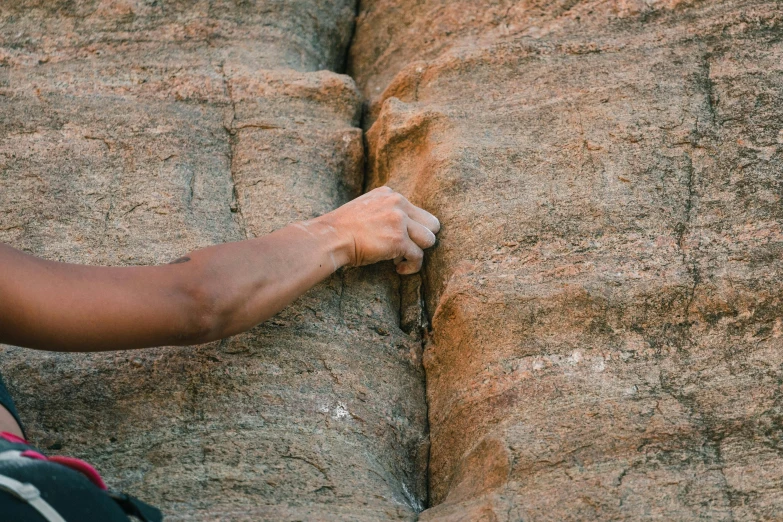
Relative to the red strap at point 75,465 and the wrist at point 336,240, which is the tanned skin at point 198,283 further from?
the red strap at point 75,465

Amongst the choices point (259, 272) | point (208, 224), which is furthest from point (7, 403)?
point (208, 224)

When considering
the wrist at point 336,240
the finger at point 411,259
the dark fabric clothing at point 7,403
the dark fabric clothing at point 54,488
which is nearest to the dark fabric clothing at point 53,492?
the dark fabric clothing at point 54,488

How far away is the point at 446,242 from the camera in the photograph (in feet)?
8.38

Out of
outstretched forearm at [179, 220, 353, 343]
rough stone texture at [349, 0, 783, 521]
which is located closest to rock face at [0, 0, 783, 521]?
rough stone texture at [349, 0, 783, 521]

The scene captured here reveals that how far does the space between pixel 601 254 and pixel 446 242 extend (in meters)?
0.42

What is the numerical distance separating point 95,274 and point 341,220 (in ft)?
2.41

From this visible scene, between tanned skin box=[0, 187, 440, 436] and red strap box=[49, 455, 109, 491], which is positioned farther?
tanned skin box=[0, 187, 440, 436]

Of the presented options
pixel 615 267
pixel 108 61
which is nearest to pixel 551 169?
pixel 615 267

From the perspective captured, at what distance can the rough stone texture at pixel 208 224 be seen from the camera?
6.87 ft

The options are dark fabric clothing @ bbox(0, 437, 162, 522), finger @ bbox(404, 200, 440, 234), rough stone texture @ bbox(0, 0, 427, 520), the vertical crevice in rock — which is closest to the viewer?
dark fabric clothing @ bbox(0, 437, 162, 522)

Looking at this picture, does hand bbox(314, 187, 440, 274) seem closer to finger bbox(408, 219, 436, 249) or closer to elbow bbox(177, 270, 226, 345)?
finger bbox(408, 219, 436, 249)

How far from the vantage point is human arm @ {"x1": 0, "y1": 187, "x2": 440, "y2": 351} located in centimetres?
188

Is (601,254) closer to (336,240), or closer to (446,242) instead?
(446,242)

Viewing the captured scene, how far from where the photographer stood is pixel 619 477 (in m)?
1.95
